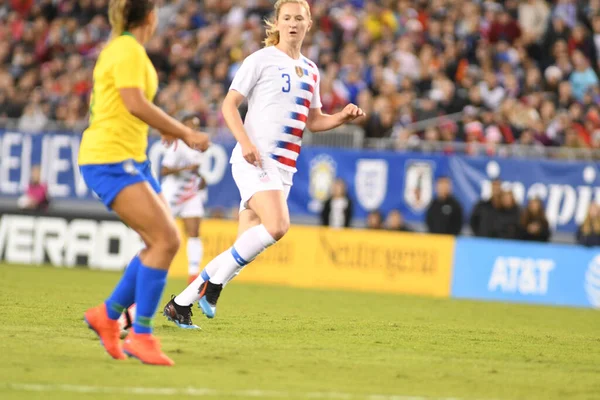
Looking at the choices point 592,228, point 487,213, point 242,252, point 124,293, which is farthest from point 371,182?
point 124,293

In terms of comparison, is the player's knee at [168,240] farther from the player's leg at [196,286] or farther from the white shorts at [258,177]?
the player's leg at [196,286]

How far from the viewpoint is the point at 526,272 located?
19.4 m

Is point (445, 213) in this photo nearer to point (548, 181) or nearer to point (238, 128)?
point (548, 181)

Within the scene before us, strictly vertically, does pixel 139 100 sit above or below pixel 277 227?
above

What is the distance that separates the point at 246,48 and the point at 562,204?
341 inches

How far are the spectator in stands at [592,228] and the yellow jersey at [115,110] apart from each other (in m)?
13.4

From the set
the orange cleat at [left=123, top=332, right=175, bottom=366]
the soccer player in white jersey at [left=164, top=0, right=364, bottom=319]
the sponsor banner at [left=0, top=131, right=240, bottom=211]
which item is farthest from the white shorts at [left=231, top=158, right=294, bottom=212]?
the sponsor banner at [left=0, top=131, right=240, bottom=211]

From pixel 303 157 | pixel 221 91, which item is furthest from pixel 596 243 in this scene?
pixel 221 91

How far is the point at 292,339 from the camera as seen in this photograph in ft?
32.3

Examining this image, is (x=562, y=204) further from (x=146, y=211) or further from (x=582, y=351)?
(x=146, y=211)

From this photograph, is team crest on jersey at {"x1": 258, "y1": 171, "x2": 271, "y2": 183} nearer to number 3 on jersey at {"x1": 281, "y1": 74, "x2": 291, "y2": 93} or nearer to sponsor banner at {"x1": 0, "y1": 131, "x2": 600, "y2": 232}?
number 3 on jersey at {"x1": 281, "y1": 74, "x2": 291, "y2": 93}

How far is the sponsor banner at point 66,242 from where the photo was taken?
21828 mm

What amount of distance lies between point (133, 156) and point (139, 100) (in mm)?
458

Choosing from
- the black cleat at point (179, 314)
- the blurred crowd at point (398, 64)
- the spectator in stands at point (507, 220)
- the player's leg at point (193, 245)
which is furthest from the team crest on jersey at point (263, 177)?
the blurred crowd at point (398, 64)
